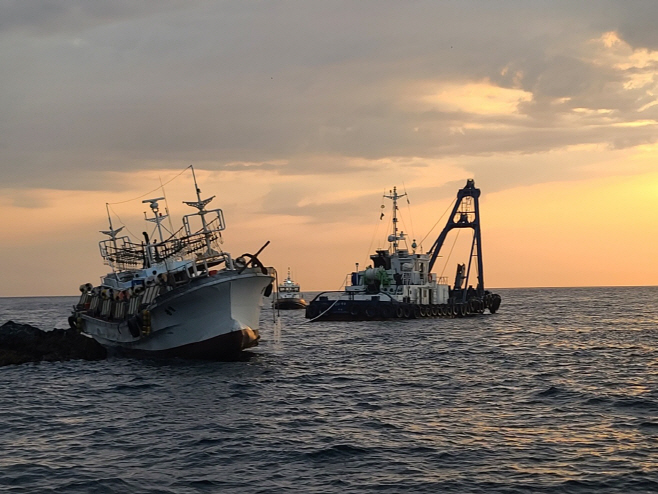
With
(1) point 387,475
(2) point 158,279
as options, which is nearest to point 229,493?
(1) point 387,475

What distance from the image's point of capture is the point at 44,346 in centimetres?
5228

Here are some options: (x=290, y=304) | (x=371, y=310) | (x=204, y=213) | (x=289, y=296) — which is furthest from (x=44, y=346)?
(x=289, y=296)

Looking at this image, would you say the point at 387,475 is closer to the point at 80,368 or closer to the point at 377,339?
the point at 80,368

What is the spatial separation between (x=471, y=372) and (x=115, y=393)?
714 inches

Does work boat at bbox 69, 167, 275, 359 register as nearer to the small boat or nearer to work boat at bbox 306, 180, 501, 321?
work boat at bbox 306, 180, 501, 321

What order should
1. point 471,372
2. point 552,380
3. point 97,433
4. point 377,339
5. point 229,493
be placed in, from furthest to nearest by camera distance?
point 377,339 → point 471,372 → point 552,380 → point 97,433 → point 229,493

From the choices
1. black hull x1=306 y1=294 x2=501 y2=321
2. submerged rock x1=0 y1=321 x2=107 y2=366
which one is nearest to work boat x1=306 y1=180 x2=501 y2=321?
black hull x1=306 y1=294 x2=501 y2=321

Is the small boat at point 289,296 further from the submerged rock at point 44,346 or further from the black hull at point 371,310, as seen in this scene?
the submerged rock at point 44,346

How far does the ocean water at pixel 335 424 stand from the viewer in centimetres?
1928

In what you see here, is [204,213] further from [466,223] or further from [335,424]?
[466,223]

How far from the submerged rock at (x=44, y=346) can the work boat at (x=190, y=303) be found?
1.56 meters

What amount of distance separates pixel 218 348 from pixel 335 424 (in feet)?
56.8

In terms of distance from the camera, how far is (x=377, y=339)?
206ft

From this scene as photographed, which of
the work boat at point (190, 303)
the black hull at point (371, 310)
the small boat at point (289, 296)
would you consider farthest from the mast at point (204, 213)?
the small boat at point (289, 296)
